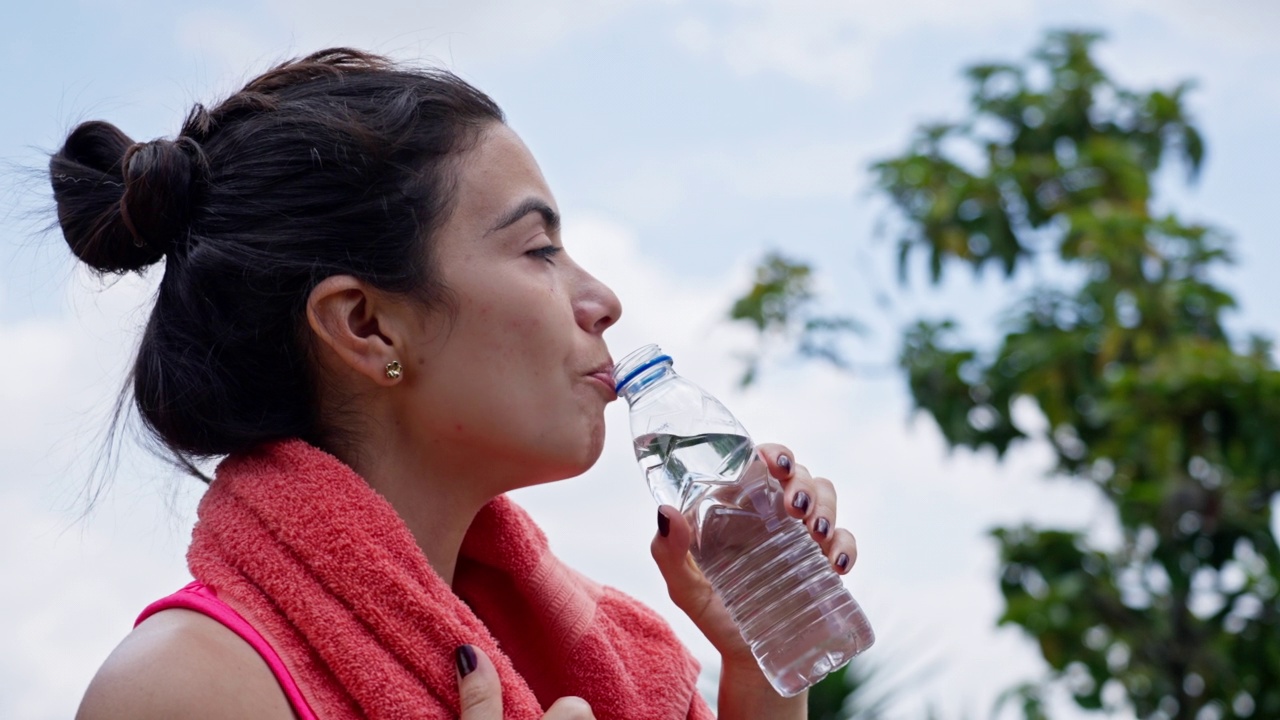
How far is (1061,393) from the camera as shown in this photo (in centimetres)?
448

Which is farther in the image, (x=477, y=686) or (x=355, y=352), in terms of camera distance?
(x=355, y=352)

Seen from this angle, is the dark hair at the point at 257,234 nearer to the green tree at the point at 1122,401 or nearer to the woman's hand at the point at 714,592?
the woman's hand at the point at 714,592

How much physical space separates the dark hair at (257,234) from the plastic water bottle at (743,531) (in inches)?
16.1

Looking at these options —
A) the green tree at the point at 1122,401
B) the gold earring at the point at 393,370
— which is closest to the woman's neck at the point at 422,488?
the gold earring at the point at 393,370

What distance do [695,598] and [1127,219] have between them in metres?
2.97

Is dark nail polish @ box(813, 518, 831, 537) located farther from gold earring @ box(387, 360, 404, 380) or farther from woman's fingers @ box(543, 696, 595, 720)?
gold earring @ box(387, 360, 404, 380)

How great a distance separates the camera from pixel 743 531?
6.57 feet

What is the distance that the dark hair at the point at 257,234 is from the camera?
1.79m

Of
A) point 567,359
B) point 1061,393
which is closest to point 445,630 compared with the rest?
point 567,359

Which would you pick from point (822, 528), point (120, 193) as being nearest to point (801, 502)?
point (822, 528)

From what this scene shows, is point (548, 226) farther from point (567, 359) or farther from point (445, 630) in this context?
point (445, 630)

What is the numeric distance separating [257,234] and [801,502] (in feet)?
2.76

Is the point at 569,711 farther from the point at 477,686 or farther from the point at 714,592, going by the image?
the point at 714,592

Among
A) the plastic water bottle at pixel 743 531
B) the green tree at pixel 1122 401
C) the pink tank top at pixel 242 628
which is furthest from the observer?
the green tree at pixel 1122 401
